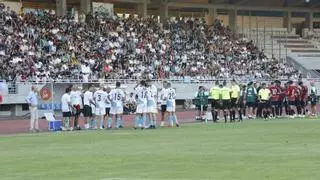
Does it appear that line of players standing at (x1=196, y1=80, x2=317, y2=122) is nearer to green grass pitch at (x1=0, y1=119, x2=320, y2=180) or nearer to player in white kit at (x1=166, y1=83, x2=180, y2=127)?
player in white kit at (x1=166, y1=83, x2=180, y2=127)

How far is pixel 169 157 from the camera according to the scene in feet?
55.7

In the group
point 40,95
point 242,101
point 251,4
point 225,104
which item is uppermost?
point 251,4

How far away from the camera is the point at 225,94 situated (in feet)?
120

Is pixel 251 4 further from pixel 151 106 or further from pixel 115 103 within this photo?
pixel 151 106

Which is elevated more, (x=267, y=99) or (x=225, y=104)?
(x=267, y=99)

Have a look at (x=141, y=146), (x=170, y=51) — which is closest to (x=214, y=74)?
(x=170, y=51)

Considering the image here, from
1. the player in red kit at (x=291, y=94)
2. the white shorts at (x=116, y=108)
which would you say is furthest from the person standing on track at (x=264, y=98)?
the white shorts at (x=116, y=108)

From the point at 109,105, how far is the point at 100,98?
0.60 m

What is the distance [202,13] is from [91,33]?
1869cm

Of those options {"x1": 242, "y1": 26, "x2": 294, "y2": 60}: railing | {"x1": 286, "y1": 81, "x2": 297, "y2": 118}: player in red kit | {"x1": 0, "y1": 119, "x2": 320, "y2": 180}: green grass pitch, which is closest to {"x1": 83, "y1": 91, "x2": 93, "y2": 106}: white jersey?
{"x1": 0, "y1": 119, "x2": 320, "y2": 180}: green grass pitch

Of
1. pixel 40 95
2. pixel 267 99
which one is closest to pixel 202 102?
pixel 267 99

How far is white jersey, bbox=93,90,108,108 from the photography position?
32.6 meters

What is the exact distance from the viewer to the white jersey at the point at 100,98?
32.6 m

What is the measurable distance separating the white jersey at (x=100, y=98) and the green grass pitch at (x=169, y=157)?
778cm
